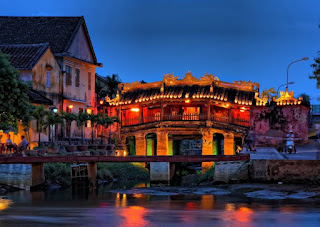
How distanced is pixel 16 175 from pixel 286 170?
16.4m

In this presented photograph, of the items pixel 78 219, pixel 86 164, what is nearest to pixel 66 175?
pixel 86 164

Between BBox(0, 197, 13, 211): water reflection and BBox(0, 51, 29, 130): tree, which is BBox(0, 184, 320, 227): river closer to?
BBox(0, 197, 13, 211): water reflection

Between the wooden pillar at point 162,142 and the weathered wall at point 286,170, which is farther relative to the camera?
the wooden pillar at point 162,142

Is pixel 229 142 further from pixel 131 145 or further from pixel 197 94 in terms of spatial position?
pixel 131 145

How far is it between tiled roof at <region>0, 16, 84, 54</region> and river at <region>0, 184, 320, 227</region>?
2349cm

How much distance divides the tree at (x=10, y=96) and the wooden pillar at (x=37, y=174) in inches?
154

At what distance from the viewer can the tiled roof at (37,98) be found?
48.3 metres

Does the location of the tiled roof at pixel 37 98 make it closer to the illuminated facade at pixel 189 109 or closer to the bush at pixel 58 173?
the bush at pixel 58 173

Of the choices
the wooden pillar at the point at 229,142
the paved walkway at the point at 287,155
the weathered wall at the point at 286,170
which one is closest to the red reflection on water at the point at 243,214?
the weathered wall at the point at 286,170

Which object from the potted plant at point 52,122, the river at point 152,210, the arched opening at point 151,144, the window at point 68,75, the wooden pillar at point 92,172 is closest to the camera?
the river at point 152,210

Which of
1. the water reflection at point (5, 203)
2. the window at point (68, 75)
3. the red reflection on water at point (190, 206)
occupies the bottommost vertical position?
the red reflection on water at point (190, 206)

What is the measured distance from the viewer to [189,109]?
61.7 metres

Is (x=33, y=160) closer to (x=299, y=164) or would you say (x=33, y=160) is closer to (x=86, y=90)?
(x=299, y=164)

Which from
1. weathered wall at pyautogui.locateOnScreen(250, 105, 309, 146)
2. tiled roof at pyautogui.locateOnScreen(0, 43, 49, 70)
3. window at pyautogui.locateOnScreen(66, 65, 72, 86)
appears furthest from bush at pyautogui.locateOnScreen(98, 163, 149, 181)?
weathered wall at pyautogui.locateOnScreen(250, 105, 309, 146)
